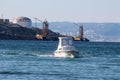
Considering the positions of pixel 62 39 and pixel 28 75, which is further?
pixel 62 39

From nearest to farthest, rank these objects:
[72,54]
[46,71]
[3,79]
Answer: [3,79]
[46,71]
[72,54]

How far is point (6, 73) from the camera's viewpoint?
169 feet

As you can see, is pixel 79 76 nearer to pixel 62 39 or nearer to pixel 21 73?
pixel 21 73

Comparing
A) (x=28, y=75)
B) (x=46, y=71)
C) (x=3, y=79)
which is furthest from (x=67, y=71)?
(x=3, y=79)

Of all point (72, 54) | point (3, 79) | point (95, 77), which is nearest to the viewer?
point (3, 79)

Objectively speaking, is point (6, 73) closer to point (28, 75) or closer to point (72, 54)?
point (28, 75)

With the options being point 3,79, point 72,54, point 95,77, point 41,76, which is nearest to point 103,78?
point 95,77

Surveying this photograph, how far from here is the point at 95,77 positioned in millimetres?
48750

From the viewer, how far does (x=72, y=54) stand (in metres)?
78.8

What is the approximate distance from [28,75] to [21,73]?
8.05 ft

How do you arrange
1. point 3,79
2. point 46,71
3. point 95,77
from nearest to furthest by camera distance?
point 3,79 < point 95,77 < point 46,71

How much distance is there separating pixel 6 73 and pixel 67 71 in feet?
19.9

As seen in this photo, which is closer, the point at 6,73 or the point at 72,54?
the point at 6,73

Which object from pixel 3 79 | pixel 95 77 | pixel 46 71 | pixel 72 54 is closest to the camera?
pixel 3 79
